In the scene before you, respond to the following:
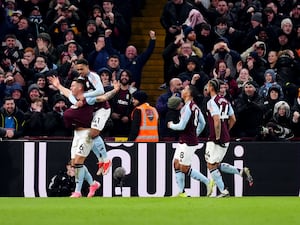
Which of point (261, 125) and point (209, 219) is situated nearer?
point (209, 219)

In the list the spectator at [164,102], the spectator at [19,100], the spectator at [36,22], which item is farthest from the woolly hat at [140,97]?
the spectator at [36,22]

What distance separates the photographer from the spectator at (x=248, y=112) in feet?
76.9

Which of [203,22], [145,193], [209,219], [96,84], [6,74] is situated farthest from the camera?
[203,22]

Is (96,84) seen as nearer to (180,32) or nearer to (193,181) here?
(193,181)

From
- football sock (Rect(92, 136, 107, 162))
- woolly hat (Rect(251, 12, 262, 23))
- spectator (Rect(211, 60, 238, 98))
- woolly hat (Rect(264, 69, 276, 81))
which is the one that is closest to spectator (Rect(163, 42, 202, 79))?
spectator (Rect(211, 60, 238, 98))

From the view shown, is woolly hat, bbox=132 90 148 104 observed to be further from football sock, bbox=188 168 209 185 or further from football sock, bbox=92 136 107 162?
football sock, bbox=188 168 209 185

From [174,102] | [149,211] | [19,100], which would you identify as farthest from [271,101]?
[149,211]

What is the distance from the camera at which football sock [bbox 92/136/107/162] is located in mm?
20781

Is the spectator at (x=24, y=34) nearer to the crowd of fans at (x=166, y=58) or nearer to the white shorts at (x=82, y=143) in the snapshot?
the crowd of fans at (x=166, y=58)

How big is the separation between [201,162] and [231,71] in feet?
9.72

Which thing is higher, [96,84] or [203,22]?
[203,22]

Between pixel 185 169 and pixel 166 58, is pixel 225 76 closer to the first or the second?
pixel 166 58

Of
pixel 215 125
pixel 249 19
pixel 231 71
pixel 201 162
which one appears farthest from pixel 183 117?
pixel 249 19

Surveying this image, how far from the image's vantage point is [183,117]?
20.8 m
